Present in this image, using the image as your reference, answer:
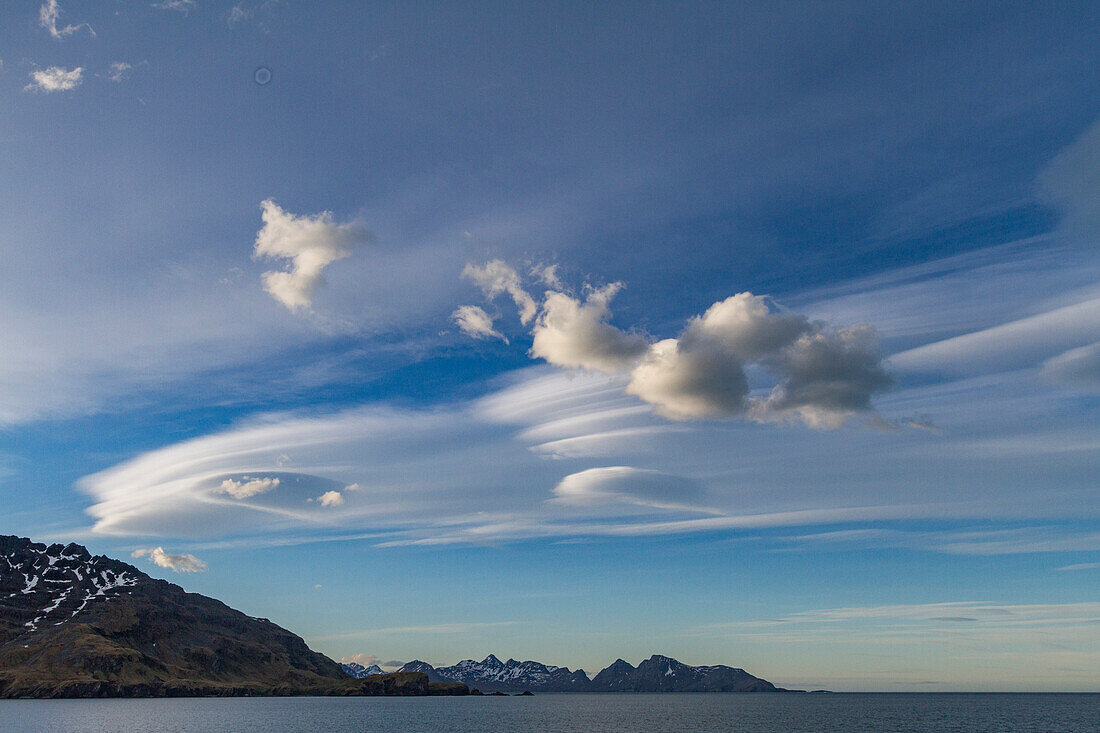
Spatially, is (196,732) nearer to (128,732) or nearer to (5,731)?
(128,732)

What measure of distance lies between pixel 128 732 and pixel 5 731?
119ft

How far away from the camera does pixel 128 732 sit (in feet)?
654

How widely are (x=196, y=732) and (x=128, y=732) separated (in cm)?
2012

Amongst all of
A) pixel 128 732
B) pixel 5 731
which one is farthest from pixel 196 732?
pixel 5 731

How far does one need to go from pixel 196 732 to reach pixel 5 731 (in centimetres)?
5633

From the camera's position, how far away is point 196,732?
199375 millimetres

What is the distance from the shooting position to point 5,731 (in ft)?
652
